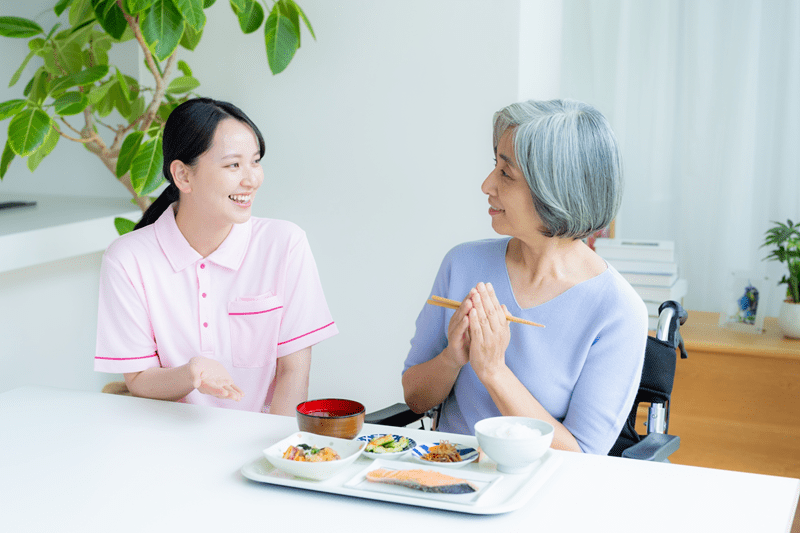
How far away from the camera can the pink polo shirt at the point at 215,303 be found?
169 centimetres

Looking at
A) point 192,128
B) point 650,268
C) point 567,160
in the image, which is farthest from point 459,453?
point 650,268

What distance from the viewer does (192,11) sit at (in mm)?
2051

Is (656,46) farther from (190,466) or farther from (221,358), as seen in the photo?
(190,466)

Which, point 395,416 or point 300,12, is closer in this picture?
point 395,416

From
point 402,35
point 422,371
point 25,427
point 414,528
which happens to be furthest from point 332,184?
point 414,528

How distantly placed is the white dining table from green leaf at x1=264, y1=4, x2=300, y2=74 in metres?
1.35

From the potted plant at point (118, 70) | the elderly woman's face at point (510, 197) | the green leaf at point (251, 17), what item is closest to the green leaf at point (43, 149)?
the potted plant at point (118, 70)

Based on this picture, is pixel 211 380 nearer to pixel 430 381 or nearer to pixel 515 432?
pixel 430 381

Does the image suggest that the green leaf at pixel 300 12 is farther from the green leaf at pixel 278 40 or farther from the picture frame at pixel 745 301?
the picture frame at pixel 745 301

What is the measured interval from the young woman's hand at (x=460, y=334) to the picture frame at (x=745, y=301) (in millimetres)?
1642

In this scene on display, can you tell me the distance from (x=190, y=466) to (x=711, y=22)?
8.53 ft

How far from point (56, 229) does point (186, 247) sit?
3.46ft

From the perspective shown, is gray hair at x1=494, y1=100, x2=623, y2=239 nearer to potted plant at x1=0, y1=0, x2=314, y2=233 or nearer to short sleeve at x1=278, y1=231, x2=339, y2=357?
short sleeve at x1=278, y1=231, x2=339, y2=357

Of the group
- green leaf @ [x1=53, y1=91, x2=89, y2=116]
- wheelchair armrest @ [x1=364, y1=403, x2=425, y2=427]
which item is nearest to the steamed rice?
wheelchair armrest @ [x1=364, y1=403, x2=425, y2=427]
